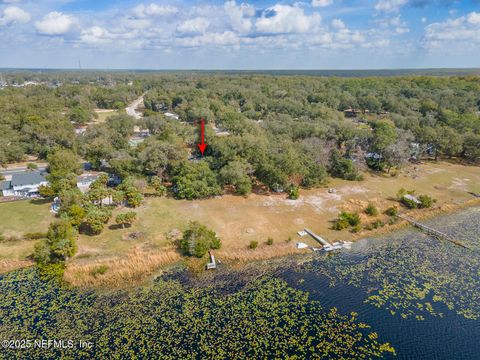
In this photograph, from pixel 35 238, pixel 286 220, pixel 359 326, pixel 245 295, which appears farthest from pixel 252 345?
pixel 35 238

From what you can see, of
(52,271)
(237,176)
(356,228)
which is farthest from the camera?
(237,176)

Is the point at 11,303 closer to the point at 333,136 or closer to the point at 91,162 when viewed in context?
the point at 91,162

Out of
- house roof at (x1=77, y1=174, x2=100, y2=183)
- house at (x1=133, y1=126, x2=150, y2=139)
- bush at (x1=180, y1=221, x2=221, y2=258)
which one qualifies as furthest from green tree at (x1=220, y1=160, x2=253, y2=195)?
house at (x1=133, y1=126, x2=150, y2=139)

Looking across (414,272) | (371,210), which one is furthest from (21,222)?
(414,272)

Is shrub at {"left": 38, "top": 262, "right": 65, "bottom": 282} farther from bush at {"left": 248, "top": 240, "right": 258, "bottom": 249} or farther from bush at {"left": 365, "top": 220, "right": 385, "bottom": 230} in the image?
bush at {"left": 365, "top": 220, "right": 385, "bottom": 230}

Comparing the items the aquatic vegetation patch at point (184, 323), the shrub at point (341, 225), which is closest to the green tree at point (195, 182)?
the shrub at point (341, 225)

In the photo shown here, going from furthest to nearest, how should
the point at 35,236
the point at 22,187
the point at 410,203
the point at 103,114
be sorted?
1. the point at 103,114
2. the point at 22,187
3. the point at 410,203
4. the point at 35,236

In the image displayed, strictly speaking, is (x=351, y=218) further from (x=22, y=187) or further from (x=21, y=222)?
(x=22, y=187)
